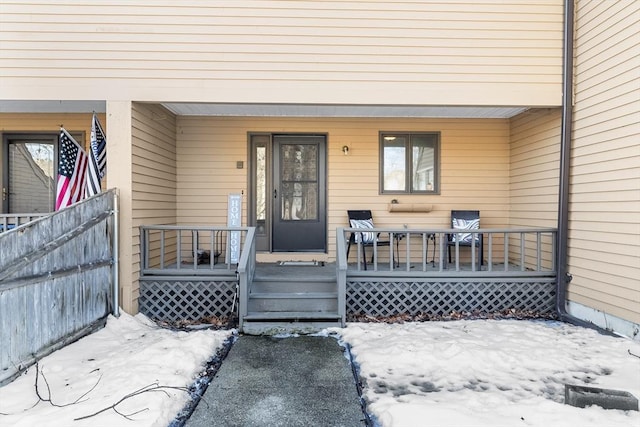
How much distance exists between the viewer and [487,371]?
326 centimetres

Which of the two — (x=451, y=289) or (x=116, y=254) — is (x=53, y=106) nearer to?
(x=116, y=254)

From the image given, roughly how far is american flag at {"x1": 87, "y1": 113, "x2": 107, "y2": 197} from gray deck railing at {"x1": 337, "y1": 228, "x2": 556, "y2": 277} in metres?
3.09

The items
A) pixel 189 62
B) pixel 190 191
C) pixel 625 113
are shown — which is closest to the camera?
pixel 625 113

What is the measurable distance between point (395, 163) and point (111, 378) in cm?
495

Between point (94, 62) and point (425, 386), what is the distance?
16.4 feet

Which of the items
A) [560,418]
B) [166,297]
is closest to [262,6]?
[166,297]

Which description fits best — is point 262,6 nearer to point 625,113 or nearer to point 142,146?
point 142,146

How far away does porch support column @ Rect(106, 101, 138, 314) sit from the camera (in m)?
4.59

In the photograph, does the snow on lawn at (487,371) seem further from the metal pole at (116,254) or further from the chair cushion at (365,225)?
the metal pole at (116,254)

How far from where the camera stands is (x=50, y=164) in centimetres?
614

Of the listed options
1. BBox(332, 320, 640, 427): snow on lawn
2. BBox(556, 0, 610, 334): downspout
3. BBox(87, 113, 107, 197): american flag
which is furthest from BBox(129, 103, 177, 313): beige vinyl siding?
BBox(556, 0, 610, 334): downspout

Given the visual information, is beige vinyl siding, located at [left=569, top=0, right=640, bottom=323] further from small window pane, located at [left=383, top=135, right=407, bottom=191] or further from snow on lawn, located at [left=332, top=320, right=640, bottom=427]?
small window pane, located at [left=383, top=135, right=407, bottom=191]

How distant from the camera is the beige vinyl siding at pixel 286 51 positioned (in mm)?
4574

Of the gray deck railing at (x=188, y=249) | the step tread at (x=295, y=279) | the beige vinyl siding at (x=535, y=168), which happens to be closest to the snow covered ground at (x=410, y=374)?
the step tread at (x=295, y=279)
